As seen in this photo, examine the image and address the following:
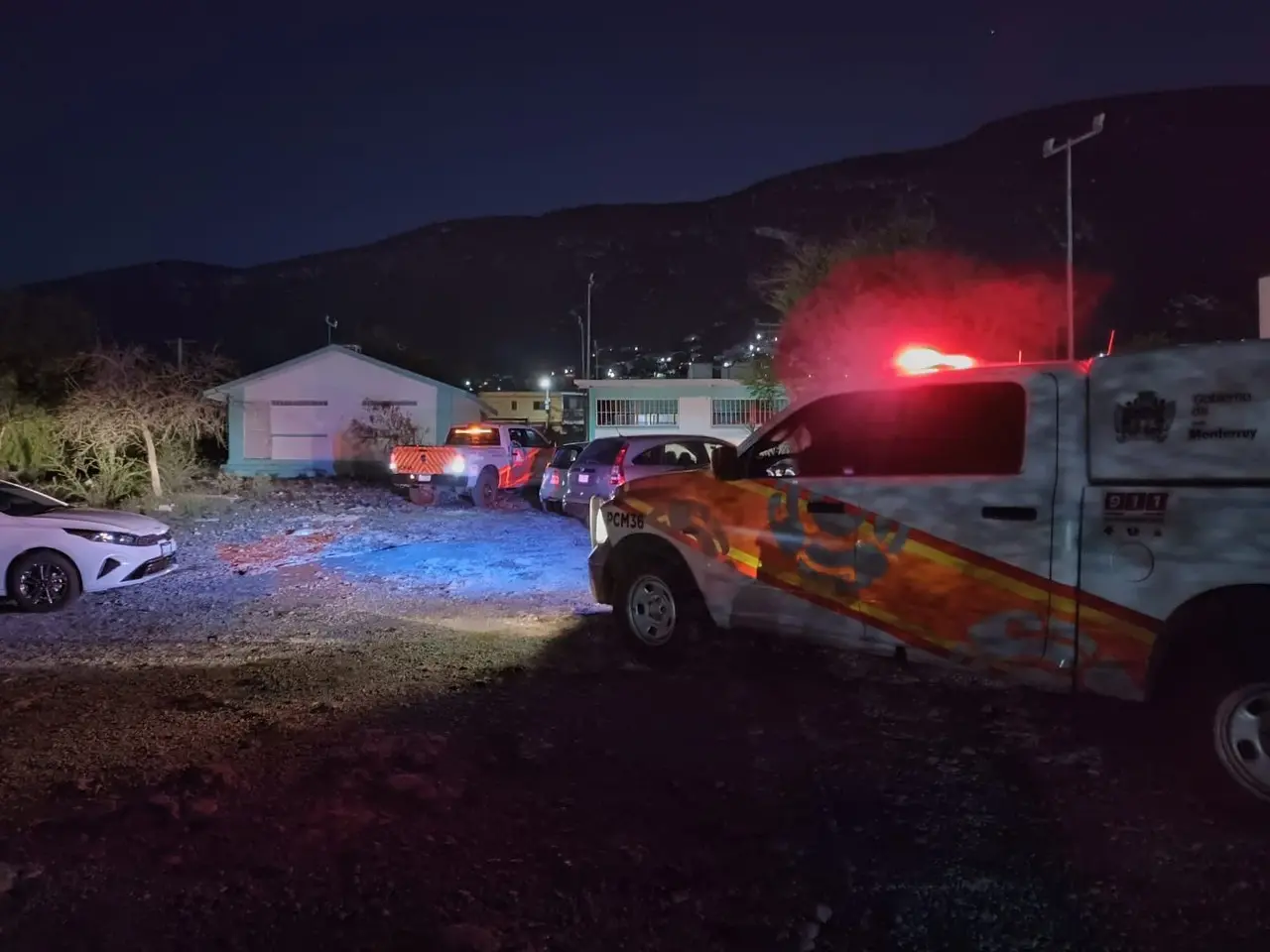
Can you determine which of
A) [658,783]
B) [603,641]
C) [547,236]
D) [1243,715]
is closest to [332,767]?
[658,783]

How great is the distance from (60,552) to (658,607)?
6.04 metres

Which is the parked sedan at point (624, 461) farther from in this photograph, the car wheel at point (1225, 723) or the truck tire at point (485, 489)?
the car wheel at point (1225, 723)

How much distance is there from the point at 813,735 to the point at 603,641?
2.83 metres

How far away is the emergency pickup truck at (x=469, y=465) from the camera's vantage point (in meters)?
20.6

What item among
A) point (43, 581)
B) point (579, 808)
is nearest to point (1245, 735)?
point (579, 808)

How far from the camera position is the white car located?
9.89m

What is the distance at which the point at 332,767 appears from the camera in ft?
17.3

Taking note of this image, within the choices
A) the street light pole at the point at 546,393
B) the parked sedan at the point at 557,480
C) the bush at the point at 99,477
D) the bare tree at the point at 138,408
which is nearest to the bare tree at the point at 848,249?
the parked sedan at the point at 557,480

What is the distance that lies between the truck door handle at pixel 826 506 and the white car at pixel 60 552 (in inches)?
281

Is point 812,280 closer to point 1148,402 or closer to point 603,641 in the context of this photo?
point 603,641

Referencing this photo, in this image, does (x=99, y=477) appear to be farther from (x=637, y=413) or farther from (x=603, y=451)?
(x=637, y=413)

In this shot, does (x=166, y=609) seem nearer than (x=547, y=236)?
Yes

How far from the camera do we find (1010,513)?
5352mm

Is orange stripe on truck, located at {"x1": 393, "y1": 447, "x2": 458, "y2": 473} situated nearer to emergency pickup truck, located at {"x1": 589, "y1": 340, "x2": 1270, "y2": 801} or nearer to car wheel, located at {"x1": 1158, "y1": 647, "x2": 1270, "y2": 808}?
emergency pickup truck, located at {"x1": 589, "y1": 340, "x2": 1270, "y2": 801}
